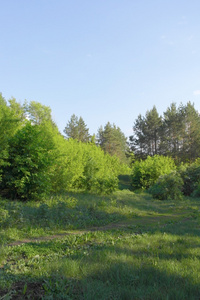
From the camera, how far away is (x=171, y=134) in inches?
1547

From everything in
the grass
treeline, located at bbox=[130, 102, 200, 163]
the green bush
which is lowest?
the grass

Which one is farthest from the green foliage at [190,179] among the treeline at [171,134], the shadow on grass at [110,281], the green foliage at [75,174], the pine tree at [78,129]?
the pine tree at [78,129]

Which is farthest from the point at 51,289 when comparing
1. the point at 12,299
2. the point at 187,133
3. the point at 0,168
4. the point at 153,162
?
the point at 187,133

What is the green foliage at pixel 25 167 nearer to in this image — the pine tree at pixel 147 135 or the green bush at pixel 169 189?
the green bush at pixel 169 189

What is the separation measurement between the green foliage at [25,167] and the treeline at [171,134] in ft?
100

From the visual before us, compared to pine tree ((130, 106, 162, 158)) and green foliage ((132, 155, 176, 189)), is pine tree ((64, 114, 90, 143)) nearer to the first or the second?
pine tree ((130, 106, 162, 158))

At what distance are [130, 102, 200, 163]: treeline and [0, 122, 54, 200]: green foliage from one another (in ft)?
100

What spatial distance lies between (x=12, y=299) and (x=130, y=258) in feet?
6.61

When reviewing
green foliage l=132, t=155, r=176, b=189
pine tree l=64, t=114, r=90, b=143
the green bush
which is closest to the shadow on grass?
the green bush

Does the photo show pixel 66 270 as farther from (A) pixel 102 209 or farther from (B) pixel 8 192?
(B) pixel 8 192

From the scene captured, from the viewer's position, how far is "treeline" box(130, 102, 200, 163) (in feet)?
120

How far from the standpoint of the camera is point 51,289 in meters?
2.68

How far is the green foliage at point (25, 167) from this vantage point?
988cm

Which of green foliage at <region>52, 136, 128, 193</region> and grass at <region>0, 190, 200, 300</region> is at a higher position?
green foliage at <region>52, 136, 128, 193</region>
